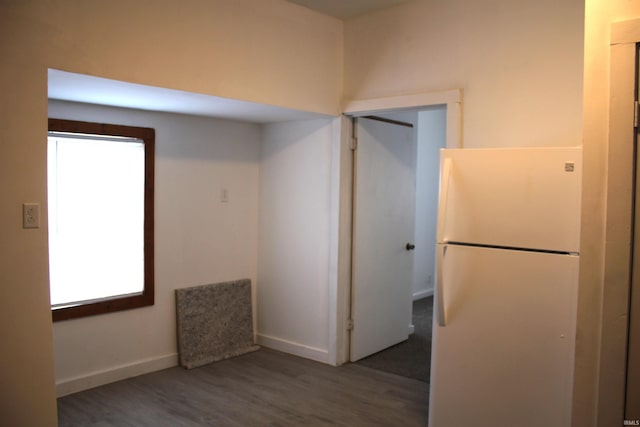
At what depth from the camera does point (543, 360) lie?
98.6 inches

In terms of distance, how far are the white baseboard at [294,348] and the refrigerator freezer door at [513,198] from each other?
1.93 meters

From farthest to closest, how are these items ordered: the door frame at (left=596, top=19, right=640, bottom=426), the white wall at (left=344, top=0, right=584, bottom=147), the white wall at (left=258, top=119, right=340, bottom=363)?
the white wall at (left=258, top=119, right=340, bottom=363) → the white wall at (left=344, top=0, right=584, bottom=147) → the door frame at (left=596, top=19, right=640, bottom=426)

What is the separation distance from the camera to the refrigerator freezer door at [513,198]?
8.07 ft

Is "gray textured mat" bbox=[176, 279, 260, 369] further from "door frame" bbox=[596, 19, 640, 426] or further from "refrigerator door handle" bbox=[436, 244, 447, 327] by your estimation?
"door frame" bbox=[596, 19, 640, 426]

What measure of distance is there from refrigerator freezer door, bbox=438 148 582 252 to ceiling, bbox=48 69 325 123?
1535mm

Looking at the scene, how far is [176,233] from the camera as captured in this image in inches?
162

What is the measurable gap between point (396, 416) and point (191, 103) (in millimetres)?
2370

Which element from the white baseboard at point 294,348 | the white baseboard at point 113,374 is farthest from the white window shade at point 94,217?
the white baseboard at point 294,348

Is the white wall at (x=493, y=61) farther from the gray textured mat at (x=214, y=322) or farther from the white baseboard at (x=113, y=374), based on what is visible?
the white baseboard at (x=113, y=374)

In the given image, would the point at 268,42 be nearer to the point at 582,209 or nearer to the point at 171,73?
the point at 171,73

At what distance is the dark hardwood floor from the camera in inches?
127

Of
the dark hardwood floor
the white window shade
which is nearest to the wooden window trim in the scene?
the white window shade

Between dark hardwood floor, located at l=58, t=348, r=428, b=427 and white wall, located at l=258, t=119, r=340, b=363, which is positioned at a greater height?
white wall, located at l=258, t=119, r=340, b=363

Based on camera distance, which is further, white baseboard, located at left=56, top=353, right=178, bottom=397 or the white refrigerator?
white baseboard, located at left=56, top=353, right=178, bottom=397
